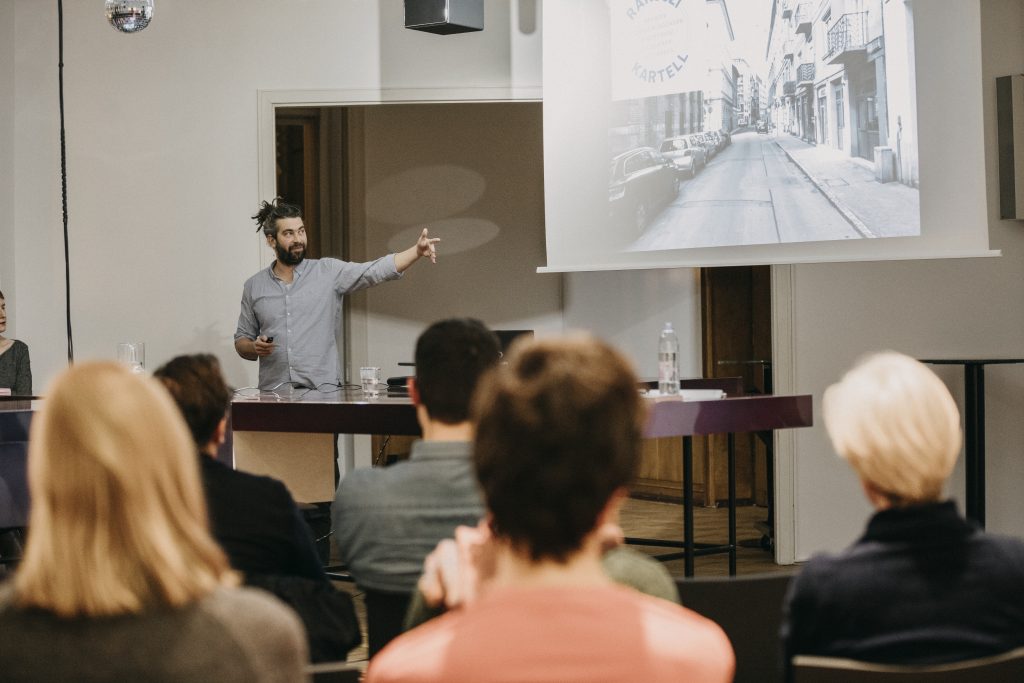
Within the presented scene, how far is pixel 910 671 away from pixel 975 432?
3794 millimetres

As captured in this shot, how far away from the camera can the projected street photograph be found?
181 inches

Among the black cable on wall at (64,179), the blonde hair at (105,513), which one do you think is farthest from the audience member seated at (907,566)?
the black cable on wall at (64,179)

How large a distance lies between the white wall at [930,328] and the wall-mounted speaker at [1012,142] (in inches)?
1.9

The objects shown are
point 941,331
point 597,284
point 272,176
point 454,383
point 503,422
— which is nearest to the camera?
point 503,422

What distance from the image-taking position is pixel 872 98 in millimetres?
4613

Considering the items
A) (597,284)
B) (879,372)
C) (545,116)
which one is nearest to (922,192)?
(545,116)

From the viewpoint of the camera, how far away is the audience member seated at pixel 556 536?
1.07 meters

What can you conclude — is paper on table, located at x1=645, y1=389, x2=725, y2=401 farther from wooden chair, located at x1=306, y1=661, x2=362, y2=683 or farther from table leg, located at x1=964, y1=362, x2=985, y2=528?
wooden chair, located at x1=306, y1=661, x2=362, y2=683

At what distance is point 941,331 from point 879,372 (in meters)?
3.76

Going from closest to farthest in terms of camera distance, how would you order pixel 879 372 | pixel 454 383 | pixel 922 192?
1. pixel 879 372
2. pixel 454 383
3. pixel 922 192

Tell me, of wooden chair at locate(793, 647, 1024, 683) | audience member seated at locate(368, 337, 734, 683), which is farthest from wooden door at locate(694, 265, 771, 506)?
audience member seated at locate(368, 337, 734, 683)

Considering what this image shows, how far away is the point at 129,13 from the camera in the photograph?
178 inches

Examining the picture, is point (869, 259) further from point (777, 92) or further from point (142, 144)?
point (142, 144)

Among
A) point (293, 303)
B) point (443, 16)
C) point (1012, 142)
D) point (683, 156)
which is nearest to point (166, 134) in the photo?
point (293, 303)
